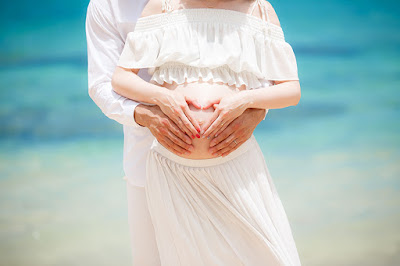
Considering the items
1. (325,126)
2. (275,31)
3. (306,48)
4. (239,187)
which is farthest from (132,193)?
(306,48)

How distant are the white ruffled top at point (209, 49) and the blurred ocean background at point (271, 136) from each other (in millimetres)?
2571

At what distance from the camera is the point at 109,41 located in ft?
6.91

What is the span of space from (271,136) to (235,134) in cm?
393

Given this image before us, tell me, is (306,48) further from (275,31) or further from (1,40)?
(275,31)

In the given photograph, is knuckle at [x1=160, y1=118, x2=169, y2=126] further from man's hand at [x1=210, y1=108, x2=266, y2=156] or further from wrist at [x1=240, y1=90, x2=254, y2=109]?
wrist at [x1=240, y1=90, x2=254, y2=109]

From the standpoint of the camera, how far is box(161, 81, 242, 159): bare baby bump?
5.67ft

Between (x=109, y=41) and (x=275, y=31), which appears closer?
(x=275, y=31)

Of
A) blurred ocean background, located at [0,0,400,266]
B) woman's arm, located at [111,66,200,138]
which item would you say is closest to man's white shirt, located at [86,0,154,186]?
woman's arm, located at [111,66,200,138]

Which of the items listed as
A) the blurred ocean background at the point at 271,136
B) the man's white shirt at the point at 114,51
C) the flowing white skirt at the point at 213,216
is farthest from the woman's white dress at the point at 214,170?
the blurred ocean background at the point at 271,136

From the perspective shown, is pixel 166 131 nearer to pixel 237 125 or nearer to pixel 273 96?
pixel 237 125

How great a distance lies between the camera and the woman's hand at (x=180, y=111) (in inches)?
66.9

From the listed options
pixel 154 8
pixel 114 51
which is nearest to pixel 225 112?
pixel 154 8

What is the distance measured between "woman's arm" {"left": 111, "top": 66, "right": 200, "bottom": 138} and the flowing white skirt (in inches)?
5.5

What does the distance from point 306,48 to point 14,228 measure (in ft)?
12.6
